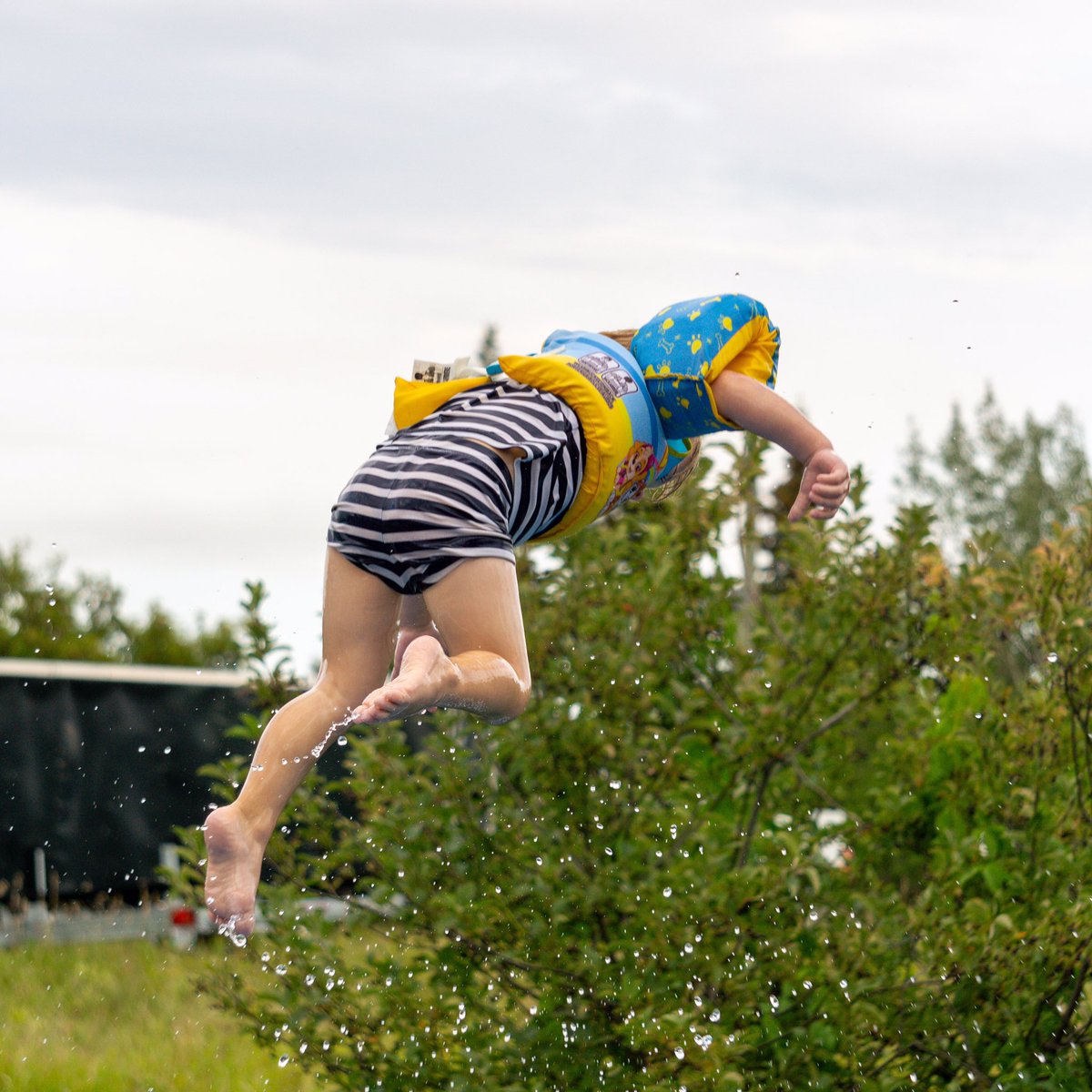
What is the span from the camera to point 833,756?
4551 millimetres

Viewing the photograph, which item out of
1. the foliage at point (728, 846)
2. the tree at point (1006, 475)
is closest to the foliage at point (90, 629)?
the tree at point (1006, 475)

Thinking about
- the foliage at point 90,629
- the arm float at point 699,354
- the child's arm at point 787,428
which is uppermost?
the arm float at point 699,354

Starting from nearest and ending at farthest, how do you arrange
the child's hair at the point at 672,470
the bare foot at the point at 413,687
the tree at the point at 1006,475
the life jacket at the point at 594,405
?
the bare foot at the point at 413,687, the life jacket at the point at 594,405, the child's hair at the point at 672,470, the tree at the point at 1006,475

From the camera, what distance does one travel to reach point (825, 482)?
9.72 ft

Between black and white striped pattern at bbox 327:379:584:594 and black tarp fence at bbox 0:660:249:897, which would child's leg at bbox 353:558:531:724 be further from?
black tarp fence at bbox 0:660:249:897

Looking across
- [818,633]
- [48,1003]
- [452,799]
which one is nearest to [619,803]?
[452,799]

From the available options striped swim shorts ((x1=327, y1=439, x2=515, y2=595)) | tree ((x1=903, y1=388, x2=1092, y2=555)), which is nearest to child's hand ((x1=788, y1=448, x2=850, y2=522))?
striped swim shorts ((x1=327, y1=439, x2=515, y2=595))

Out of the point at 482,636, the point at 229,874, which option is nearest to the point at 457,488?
the point at 482,636

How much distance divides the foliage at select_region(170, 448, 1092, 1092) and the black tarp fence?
5406 millimetres

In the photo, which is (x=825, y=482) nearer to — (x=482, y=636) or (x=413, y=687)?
(x=482, y=636)

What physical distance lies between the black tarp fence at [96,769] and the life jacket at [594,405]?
682 centimetres

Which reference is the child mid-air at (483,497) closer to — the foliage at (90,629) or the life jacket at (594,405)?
the life jacket at (594,405)

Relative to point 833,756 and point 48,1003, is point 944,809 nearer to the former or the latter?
point 833,756

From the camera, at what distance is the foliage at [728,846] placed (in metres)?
3.83
